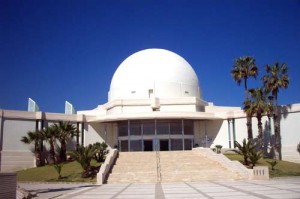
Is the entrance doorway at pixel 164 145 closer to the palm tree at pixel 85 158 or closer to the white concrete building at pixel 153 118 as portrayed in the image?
the white concrete building at pixel 153 118

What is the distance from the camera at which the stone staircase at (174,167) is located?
2643 cm

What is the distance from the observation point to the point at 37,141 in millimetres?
37781

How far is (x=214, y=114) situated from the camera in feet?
143

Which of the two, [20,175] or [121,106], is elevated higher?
[121,106]

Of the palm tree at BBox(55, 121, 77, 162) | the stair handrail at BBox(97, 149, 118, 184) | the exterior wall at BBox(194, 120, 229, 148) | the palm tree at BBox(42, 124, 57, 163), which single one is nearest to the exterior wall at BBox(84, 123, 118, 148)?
the palm tree at BBox(55, 121, 77, 162)

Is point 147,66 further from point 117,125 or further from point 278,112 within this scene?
point 278,112

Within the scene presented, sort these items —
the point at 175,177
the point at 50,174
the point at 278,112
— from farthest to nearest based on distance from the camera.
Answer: the point at 278,112
the point at 50,174
the point at 175,177

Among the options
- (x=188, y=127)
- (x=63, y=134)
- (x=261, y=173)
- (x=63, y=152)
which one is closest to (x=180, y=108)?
(x=188, y=127)

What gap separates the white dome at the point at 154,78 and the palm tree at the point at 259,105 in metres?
11.7

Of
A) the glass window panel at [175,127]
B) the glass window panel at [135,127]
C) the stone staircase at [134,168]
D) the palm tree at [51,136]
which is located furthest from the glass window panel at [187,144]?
the palm tree at [51,136]

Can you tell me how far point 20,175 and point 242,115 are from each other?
25479 millimetres

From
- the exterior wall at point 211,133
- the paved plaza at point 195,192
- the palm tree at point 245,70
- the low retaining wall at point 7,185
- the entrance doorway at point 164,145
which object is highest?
the palm tree at point 245,70

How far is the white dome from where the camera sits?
45.9 metres

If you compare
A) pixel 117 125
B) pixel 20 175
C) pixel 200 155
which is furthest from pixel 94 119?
pixel 200 155
